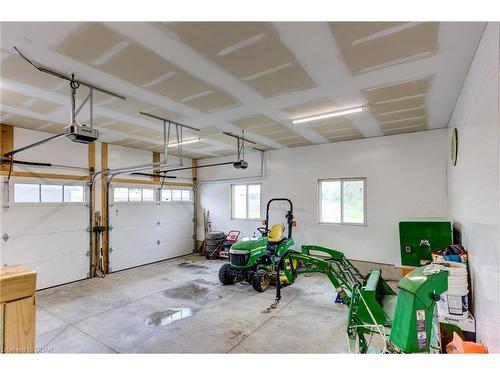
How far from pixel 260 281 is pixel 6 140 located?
4862 millimetres

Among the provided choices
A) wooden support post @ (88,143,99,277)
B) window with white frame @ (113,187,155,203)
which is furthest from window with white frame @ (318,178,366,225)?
wooden support post @ (88,143,99,277)

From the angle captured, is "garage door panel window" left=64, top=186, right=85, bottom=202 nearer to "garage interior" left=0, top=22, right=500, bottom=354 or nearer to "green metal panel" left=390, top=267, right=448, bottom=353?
"garage interior" left=0, top=22, right=500, bottom=354

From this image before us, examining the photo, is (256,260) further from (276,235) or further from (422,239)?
(422,239)

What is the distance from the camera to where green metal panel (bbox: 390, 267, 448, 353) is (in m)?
1.56

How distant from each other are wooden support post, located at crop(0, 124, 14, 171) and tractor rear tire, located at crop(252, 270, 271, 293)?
4548mm

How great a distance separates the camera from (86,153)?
5492 mm

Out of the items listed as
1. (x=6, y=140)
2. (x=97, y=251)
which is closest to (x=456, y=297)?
(x=97, y=251)

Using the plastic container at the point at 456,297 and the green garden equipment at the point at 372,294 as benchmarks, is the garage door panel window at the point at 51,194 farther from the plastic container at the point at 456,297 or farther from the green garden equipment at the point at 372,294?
the plastic container at the point at 456,297

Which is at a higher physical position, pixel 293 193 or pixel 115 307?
pixel 293 193

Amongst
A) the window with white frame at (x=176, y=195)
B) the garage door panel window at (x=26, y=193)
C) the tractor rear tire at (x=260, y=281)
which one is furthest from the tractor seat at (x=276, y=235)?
the garage door panel window at (x=26, y=193)
